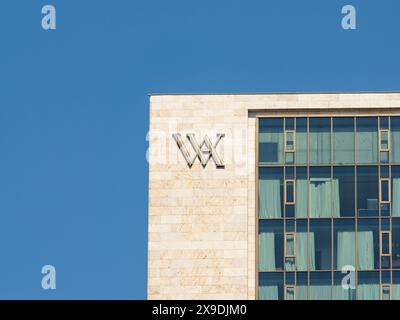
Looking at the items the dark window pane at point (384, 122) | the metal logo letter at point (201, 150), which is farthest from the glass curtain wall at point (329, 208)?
the metal logo letter at point (201, 150)

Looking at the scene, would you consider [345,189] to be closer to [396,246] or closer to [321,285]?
[396,246]

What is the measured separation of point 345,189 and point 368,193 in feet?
4.18

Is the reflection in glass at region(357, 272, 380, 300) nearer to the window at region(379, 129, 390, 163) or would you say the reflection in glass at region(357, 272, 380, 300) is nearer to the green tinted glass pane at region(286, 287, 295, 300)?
the green tinted glass pane at region(286, 287, 295, 300)

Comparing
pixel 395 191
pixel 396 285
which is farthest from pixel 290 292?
pixel 395 191

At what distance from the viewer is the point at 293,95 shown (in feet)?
212

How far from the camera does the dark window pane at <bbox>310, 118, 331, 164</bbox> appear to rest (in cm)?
6438

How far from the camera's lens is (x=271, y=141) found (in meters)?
64.8

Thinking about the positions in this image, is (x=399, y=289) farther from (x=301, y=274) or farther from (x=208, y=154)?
(x=208, y=154)

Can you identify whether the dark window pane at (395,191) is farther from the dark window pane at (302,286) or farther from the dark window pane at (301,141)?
the dark window pane at (302,286)

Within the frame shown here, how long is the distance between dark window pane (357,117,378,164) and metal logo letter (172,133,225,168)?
302 inches

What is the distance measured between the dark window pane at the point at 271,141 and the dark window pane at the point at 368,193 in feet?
15.3

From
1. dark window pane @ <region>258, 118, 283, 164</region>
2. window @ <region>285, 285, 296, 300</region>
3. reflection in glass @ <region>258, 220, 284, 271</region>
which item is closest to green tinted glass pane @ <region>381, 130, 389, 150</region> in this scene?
dark window pane @ <region>258, 118, 283, 164</region>

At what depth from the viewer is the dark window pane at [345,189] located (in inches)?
2516
